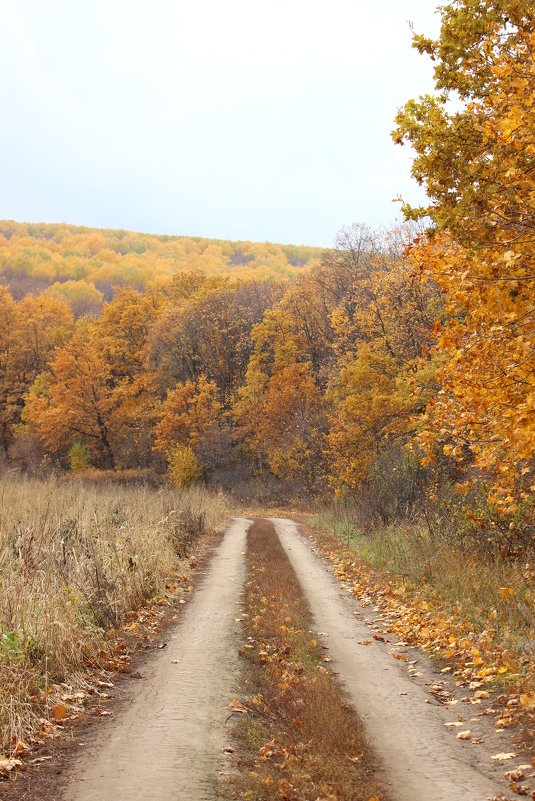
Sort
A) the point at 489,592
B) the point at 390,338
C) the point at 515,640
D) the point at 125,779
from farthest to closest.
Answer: the point at 390,338
the point at 489,592
the point at 515,640
the point at 125,779

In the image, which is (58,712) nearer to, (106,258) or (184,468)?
(184,468)

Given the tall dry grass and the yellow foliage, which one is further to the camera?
the yellow foliage

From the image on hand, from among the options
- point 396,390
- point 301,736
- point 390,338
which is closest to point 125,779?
point 301,736

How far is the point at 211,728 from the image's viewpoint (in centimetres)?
657

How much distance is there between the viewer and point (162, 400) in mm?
56344

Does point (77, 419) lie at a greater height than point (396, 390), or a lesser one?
lesser

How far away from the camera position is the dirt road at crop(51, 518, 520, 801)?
5.38m

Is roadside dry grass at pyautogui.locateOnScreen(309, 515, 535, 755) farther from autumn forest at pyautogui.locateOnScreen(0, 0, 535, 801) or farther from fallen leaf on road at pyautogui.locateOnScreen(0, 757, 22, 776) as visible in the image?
fallen leaf on road at pyautogui.locateOnScreen(0, 757, 22, 776)

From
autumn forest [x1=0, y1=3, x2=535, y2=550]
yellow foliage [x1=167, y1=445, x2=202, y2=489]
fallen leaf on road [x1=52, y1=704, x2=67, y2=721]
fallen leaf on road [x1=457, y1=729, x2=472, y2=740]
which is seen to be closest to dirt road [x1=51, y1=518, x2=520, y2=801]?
fallen leaf on road [x1=457, y1=729, x2=472, y2=740]

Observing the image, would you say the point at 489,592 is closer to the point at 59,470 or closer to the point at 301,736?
the point at 301,736

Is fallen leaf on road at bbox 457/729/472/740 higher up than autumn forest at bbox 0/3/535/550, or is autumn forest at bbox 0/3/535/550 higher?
autumn forest at bbox 0/3/535/550

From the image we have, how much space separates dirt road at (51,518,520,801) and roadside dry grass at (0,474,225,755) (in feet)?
2.66

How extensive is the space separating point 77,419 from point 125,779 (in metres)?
51.3

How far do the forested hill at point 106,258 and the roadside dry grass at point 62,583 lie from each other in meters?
79.2
